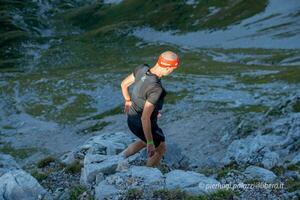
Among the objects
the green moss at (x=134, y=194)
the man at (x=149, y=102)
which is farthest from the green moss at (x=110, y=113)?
the green moss at (x=134, y=194)

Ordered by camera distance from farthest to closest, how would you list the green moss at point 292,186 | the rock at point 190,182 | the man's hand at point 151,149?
1. the man's hand at point 151,149
2. the green moss at point 292,186
3. the rock at point 190,182

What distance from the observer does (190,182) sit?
13.3 m

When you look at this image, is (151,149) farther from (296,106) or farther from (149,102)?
(296,106)

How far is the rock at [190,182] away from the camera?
12.9 m

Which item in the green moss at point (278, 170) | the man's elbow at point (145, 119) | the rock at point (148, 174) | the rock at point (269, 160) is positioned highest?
the man's elbow at point (145, 119)

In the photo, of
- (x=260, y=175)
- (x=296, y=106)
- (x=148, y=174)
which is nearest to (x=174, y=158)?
(x=260, y=175)

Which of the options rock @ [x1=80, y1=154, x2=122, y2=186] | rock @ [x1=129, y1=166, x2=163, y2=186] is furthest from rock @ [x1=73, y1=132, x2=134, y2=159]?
rock @ [x1=129, y1=166, x2=163, y2=186]

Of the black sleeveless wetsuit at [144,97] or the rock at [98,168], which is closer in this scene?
the black sleeveless wetsuit at [144,97]

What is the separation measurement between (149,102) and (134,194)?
2.44 m

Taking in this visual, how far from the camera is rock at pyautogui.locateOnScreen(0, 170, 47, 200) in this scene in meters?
14.4

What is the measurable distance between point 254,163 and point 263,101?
2737cm

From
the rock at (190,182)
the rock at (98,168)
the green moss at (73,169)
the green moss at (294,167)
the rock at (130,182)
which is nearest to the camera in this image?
the rock at (190,182)

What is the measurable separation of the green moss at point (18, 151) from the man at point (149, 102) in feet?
99.3

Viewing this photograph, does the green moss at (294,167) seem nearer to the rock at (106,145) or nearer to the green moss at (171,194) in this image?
the green moss at (171,194)
